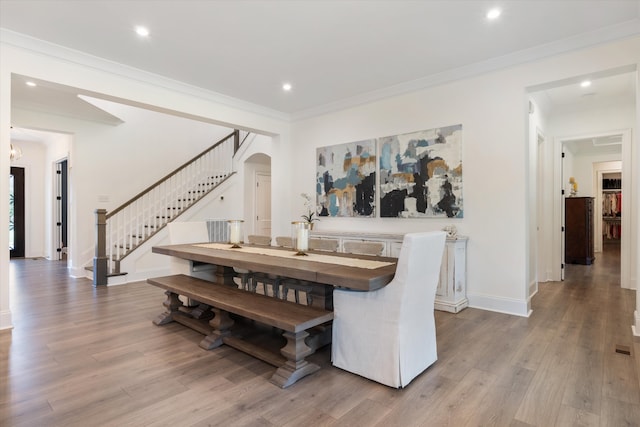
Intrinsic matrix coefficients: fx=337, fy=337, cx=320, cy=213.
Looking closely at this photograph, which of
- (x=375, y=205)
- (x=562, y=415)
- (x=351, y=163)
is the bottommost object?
(x=562, y=415)

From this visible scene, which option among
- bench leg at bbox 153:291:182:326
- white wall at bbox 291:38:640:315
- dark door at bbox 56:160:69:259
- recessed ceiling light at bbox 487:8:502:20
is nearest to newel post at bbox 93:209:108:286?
bench leg at bbox 153:291:182:326

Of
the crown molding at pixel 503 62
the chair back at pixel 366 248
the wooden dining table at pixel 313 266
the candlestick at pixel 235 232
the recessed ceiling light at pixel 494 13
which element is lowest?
the wooden dining table at pixel 313 266

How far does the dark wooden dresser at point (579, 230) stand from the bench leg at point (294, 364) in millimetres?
7257

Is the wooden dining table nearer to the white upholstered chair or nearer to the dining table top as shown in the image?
the dining table top

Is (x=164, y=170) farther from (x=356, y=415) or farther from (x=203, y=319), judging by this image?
(x=356, y=415)

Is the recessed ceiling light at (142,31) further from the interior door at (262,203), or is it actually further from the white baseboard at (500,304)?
the interior door at (262,203)

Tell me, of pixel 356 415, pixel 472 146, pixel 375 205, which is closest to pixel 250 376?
pixel 356 415

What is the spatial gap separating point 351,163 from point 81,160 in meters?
5.15

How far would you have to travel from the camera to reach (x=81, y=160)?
21.0 ft

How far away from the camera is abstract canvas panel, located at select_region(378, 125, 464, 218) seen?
4.22 meters

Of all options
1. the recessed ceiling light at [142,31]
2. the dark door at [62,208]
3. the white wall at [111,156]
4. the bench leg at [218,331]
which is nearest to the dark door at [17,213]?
the dark door at [62,208]

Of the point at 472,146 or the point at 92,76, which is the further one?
the point at 472,146

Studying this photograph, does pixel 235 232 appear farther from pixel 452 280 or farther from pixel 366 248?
pixel 452 280

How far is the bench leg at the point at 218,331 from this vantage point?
290 cm
